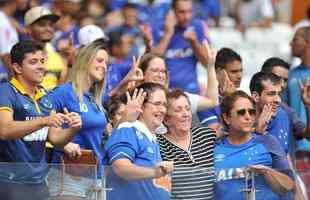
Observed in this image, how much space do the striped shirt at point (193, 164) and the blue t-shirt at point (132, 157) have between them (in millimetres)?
151

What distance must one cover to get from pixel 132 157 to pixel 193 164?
2.39ft

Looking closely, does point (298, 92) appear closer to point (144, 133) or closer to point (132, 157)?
point (144, 133)

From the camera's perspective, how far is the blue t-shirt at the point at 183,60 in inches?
553

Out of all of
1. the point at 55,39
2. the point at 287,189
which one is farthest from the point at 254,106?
the point at 55,39

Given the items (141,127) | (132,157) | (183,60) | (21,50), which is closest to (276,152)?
(141,127)

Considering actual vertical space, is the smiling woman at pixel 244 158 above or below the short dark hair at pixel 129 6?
below

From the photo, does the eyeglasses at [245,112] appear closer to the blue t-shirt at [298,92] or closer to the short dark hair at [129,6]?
the blue t-shirt at [298,92]

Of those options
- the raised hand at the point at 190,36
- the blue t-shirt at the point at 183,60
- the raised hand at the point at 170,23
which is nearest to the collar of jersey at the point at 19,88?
the raised hand at the point at 190,36

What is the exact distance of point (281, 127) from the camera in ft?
36.7

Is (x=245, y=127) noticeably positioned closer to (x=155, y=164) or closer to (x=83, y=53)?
(x=155, y=164)

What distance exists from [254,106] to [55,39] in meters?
5.18

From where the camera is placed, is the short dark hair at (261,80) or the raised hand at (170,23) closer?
the short dark hair at (261,80)

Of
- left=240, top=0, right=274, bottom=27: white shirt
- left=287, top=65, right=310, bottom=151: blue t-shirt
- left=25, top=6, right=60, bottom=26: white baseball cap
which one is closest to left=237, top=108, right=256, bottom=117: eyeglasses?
left=287, top=65, right=310, bottom=151: blue t-shirt

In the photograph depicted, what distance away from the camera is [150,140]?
9.94 m
